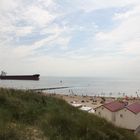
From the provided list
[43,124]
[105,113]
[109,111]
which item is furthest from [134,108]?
[43,124]

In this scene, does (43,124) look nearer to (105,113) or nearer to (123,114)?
(123,114)

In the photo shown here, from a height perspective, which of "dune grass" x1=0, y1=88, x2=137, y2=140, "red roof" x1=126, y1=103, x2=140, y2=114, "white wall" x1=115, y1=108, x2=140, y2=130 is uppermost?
"dune grass" x1=0, y1=88, x2=137, y2=140

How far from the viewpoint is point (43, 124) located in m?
7.42

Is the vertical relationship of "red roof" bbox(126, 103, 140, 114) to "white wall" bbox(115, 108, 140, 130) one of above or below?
above

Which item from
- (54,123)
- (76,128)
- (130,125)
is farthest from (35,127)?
(130,125)

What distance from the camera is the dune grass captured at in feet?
21.5

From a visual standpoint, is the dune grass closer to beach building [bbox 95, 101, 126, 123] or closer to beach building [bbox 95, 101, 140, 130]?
beach building [bbox 95, 101, 140, 130]

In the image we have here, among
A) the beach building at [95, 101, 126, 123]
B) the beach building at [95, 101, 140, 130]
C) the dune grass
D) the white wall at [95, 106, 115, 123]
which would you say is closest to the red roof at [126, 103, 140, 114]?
the beach building at [95, 101, 140, 130]

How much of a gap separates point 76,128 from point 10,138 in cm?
225

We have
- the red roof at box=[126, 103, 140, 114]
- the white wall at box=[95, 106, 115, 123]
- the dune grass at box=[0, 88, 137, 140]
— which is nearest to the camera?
the dune grass at box=[0, 88, 137, 140]

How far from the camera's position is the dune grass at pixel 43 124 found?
6.55 m

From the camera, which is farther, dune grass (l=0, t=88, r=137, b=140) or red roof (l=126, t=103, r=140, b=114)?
red roof (l=126, t=103, r=140, b=114)

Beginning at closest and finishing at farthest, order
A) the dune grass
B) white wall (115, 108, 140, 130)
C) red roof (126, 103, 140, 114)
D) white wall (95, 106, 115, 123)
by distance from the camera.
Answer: the dune grass, white wall (115, 108, 140, 130), red roof (126, 103, 140, 114), white wall (95, 106, 115, 123)

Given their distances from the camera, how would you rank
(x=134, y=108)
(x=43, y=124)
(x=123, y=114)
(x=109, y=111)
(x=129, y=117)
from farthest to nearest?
(x=134, y=108), (x=109, y=111), (x=123, y=114), (x=129, y=117), (x=43, y=124)
